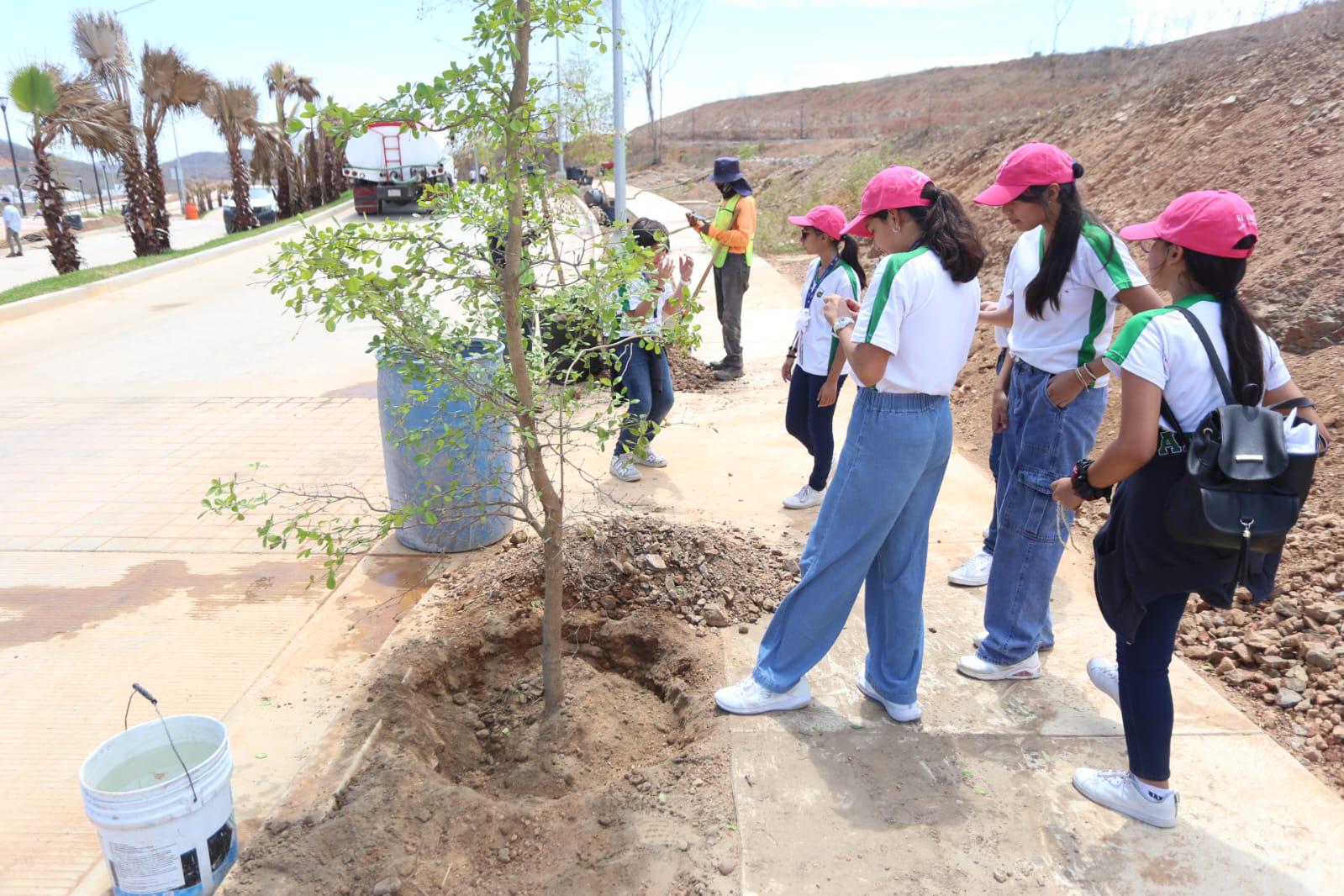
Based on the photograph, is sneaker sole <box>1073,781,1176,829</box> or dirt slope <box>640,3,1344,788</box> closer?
sneaker sole <box>1073,781,1176,829</box>

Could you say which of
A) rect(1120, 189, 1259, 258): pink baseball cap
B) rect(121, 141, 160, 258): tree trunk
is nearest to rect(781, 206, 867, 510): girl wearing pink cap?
rect(1120, 189, 1259, 258): pink baseball cap

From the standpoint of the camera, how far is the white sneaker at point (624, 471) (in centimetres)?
→ 571

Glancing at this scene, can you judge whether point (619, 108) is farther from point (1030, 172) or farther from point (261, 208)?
point (261, 208)

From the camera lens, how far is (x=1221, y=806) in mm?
2768

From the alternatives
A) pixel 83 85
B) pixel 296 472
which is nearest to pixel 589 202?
pixel 83 85

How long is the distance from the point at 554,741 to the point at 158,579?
265cm

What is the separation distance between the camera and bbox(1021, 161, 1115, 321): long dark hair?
316 centimetres

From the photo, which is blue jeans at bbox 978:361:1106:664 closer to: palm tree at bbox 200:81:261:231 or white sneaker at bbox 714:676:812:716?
white sneaker at bbox 714:676:812:716

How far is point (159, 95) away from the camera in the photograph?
62.6 ft

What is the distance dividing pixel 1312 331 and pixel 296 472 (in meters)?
6.81

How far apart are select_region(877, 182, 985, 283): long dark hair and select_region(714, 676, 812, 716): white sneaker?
1.52 metres

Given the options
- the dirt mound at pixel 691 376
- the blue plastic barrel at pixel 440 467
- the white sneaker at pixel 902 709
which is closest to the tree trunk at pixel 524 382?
the blue plastic barrel at pixel 440 467

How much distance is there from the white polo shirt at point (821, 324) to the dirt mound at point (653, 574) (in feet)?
3.52

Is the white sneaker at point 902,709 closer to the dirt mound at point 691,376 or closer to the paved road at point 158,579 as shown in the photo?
the paved road at point 158,579
